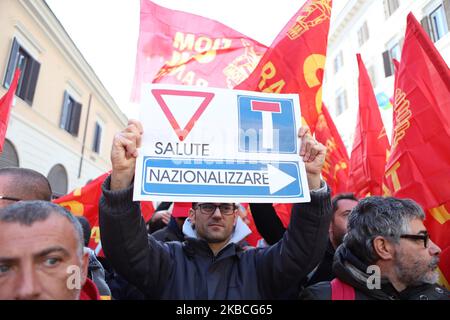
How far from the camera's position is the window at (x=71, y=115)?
12.0m

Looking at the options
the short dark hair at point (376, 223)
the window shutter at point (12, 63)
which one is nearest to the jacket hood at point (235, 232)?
the short dark hair at point (376, 223)

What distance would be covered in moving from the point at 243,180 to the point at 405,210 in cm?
92

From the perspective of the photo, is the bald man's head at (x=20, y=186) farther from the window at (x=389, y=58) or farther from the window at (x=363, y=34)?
the window at (x=363, y=34)

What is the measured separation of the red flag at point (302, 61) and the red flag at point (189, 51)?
903mm

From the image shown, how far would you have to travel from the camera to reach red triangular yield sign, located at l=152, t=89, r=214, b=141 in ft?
5.25

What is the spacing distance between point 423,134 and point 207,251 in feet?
5.69

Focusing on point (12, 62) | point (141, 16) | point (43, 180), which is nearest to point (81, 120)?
point (12, 62)

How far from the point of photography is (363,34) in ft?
49.6

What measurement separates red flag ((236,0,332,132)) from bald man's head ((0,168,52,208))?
75.2 inches

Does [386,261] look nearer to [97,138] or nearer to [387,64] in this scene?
[387,64]

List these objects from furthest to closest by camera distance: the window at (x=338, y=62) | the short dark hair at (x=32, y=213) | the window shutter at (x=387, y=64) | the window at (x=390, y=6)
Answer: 1. the window at (x=338, y=62)
2. the window shutter at (x=387, y=64)
3. the window at (x=390, y=6)
4. the short dark hair at (x=32, y=213)

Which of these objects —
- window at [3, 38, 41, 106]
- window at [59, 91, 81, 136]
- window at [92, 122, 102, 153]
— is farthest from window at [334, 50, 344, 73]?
window at [3, 38, 41, 106]

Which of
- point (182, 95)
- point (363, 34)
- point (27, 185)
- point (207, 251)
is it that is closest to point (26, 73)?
point (27, 185)

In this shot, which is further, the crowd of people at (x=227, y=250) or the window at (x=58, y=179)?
the window at (x=58, y=179)
